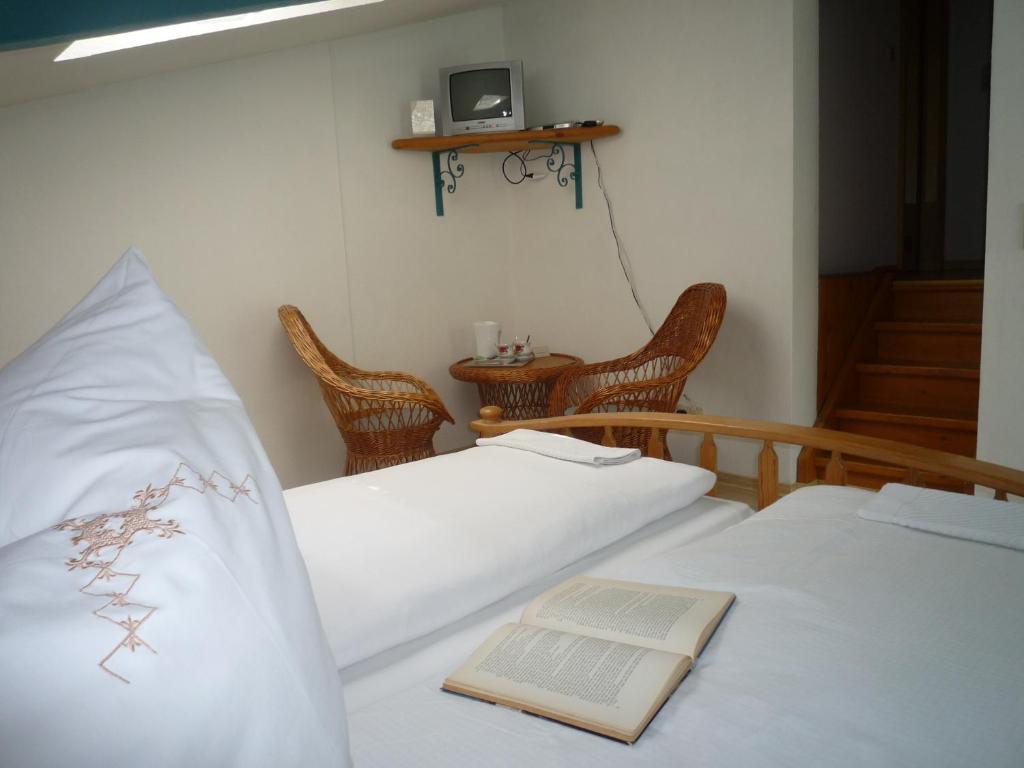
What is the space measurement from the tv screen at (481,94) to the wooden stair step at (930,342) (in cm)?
208

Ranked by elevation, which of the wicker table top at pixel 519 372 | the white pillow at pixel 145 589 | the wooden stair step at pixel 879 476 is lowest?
the wooden stair step at pixel 879 476

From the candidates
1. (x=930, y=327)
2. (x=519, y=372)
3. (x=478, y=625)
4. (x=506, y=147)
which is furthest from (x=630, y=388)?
(x=478, y=625)

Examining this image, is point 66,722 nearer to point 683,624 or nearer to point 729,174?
point 683,624

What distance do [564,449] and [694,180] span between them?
2.14 metres

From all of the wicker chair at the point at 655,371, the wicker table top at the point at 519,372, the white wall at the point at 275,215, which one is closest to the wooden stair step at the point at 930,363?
the wicker chair at the point at 655,371

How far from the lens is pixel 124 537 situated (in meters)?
0.60

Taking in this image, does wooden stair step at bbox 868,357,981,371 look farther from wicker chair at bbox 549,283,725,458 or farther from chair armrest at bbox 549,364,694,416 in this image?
chair armrest at bbox 549,364,694,416

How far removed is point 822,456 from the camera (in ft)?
12.3

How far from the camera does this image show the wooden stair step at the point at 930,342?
3.88m

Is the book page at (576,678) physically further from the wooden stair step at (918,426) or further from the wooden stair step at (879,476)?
the wooden stair step at (918,426)

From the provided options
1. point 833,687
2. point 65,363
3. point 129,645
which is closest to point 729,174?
point 833,687

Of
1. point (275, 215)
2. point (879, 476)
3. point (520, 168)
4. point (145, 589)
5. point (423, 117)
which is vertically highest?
point (423, 117)

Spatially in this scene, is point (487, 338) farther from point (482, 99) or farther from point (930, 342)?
point (930, 342)

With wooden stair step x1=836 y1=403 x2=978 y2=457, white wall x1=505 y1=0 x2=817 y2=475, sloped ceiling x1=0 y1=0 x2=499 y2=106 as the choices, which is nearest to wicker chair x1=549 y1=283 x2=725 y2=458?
white wall x1=505 y1=0 x2=817 y2=475
